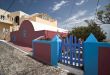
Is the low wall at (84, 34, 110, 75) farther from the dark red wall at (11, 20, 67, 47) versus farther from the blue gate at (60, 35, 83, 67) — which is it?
the dark red wall at (11, 20, 67, 47)

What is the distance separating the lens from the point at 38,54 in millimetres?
11367

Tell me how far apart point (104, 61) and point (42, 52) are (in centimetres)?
545

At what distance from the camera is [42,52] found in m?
10.7

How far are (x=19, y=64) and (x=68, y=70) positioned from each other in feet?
11.3

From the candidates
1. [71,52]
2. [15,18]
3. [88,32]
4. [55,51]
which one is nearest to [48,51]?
[55,51]

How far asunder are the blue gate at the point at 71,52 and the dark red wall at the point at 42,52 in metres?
0.97

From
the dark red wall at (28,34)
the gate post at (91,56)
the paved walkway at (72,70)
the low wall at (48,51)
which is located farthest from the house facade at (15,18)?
the gate post at (91,56)

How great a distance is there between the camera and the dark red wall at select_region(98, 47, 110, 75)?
6273mm

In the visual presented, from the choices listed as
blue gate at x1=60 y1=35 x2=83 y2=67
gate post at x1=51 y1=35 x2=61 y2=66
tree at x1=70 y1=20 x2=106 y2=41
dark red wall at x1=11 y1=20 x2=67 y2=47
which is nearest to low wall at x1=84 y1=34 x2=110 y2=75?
blue gate at x1=60 y1=35 x2=83 y2=67

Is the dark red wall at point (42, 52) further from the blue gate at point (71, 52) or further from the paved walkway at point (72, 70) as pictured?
the paved walkway at point (72, 70)

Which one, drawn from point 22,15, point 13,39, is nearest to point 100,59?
point 13,39

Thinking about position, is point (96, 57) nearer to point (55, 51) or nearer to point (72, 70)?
point (72, 70)

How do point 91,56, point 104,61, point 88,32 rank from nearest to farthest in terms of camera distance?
1. point 104,61
2. point 91,56
3. point 88,32

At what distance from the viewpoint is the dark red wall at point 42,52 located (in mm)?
9845
